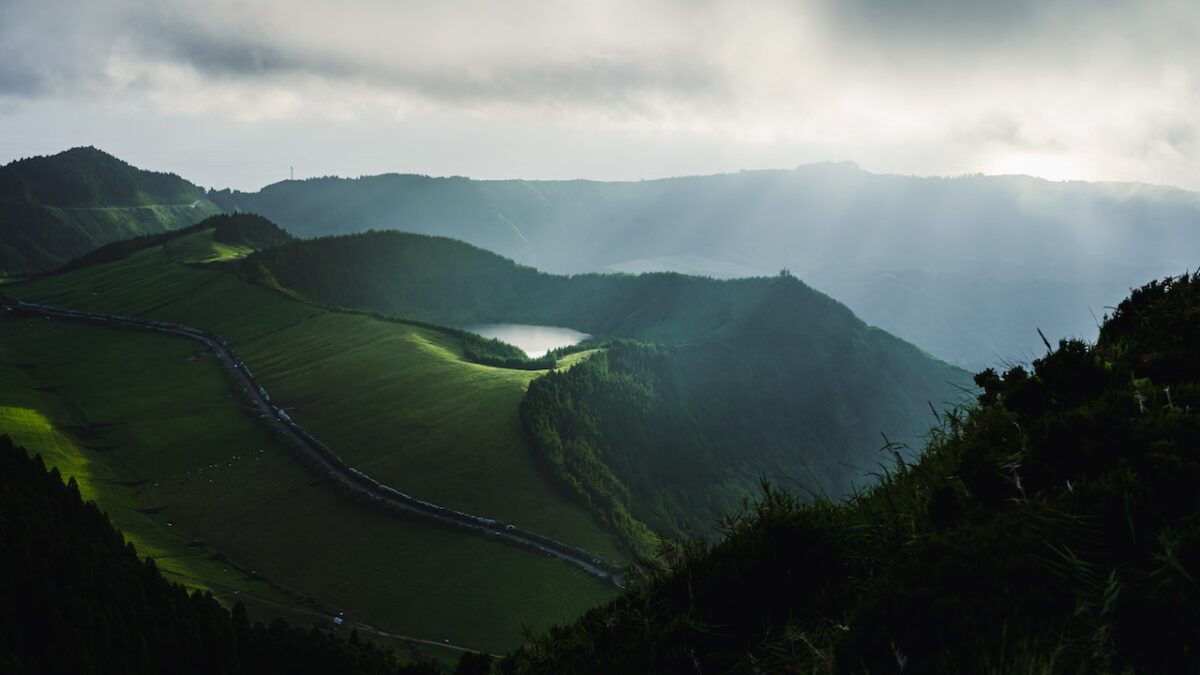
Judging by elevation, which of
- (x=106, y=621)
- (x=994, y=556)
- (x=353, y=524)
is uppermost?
(x=994, y=556)

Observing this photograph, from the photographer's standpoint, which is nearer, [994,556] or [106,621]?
[994,556]

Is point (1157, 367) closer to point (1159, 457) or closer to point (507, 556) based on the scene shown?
point (1159, 457)

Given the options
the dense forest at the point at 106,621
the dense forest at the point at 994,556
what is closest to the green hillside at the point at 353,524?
the dense forest at the point at 106,621

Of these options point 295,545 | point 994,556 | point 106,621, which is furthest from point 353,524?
point 994,556

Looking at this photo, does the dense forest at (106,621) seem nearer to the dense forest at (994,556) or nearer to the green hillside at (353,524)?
the green hillside at (353,524)

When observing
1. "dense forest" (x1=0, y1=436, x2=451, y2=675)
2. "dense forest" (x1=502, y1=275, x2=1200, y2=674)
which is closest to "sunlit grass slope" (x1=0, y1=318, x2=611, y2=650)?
"dense forest" (x1=0, y1=436, x2=451, y2=675)

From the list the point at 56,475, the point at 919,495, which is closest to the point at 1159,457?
the point at 919,495

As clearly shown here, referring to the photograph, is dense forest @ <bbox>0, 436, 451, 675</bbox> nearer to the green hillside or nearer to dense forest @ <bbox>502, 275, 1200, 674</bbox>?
the green hillside

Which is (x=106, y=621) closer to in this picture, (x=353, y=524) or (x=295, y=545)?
(x=295, y=545)
